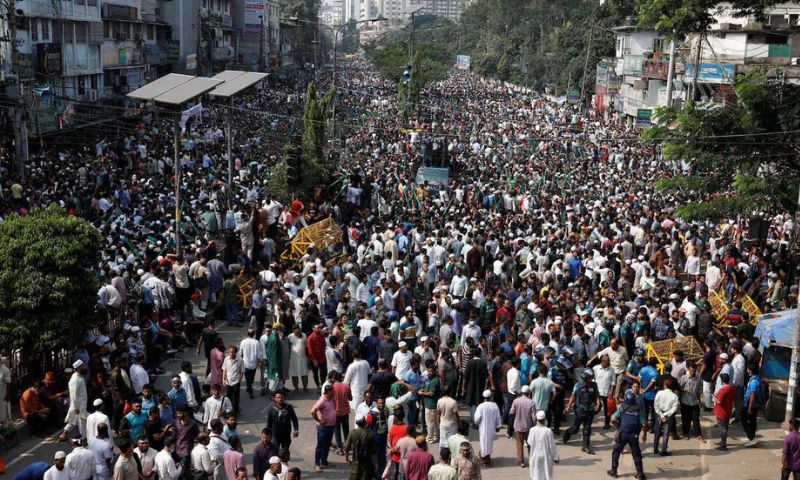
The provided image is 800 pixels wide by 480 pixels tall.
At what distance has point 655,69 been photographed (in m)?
47.5

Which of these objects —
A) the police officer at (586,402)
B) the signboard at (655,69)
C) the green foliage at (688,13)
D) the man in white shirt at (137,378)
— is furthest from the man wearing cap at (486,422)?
the signboard at (655,69)

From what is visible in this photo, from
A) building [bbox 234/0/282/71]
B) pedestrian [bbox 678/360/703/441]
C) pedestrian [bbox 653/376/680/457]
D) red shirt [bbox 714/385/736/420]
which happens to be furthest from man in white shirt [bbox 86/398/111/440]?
building [bbox 234/0/282/71]

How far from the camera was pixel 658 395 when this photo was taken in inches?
427

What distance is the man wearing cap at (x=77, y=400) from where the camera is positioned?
10422 millimetres

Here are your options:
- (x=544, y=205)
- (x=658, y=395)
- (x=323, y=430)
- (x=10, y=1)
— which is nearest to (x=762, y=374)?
(x=658, y=395)

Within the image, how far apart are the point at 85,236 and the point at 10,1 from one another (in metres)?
13.8

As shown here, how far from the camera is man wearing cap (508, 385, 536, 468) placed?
10.6 meters

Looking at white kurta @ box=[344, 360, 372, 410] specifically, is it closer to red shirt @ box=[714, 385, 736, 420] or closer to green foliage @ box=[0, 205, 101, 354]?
green foliage @ box=[0, 205, 101, 354]

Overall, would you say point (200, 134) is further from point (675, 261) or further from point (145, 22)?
point (675, 261)

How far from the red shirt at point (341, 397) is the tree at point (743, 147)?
9192 mm

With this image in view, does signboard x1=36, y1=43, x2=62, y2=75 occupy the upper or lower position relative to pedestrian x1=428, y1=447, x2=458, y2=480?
upper

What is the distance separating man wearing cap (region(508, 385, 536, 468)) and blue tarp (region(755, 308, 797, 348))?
3.95 meters

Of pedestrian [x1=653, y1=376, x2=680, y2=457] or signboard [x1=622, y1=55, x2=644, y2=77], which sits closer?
pedestrian [x1=653, y1=376, x2=680, y2=457]

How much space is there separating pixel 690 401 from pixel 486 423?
2868mm
